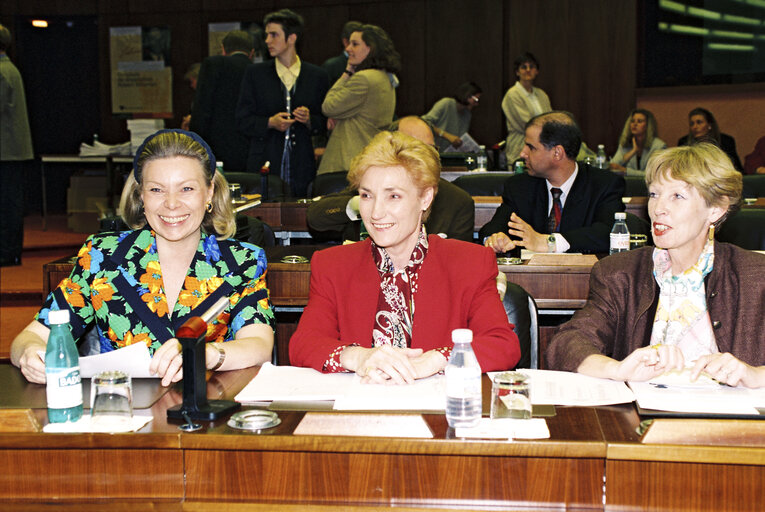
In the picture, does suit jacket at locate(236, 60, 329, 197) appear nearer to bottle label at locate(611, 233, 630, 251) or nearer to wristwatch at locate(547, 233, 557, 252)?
wristwatch at locate(547, 233, 557, 252)

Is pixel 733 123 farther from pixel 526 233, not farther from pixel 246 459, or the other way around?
pixel 246 459

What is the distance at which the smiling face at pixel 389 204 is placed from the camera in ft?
7.00

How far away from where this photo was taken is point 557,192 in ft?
13.3

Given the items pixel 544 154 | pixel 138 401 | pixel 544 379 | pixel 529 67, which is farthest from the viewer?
pixel 529 67

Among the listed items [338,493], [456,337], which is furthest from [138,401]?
[456,337]

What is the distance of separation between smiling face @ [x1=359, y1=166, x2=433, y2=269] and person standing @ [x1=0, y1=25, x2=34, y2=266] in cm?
532

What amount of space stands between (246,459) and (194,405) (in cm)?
16

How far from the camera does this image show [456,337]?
5.01 feet

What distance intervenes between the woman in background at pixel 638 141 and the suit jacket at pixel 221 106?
342 centimetres

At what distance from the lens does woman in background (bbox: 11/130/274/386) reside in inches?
85.6

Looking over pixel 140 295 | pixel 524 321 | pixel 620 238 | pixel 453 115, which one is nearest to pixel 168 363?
pixel 140 295

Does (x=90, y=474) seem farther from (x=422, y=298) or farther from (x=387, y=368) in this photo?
(x=422, y=298)

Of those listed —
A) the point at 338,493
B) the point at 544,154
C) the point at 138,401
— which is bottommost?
the point at 338,493

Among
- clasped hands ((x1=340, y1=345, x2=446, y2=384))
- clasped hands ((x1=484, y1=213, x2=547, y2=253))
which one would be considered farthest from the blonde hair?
clasped hands ((x1=484, y1=213, x2=547, y2=253))
